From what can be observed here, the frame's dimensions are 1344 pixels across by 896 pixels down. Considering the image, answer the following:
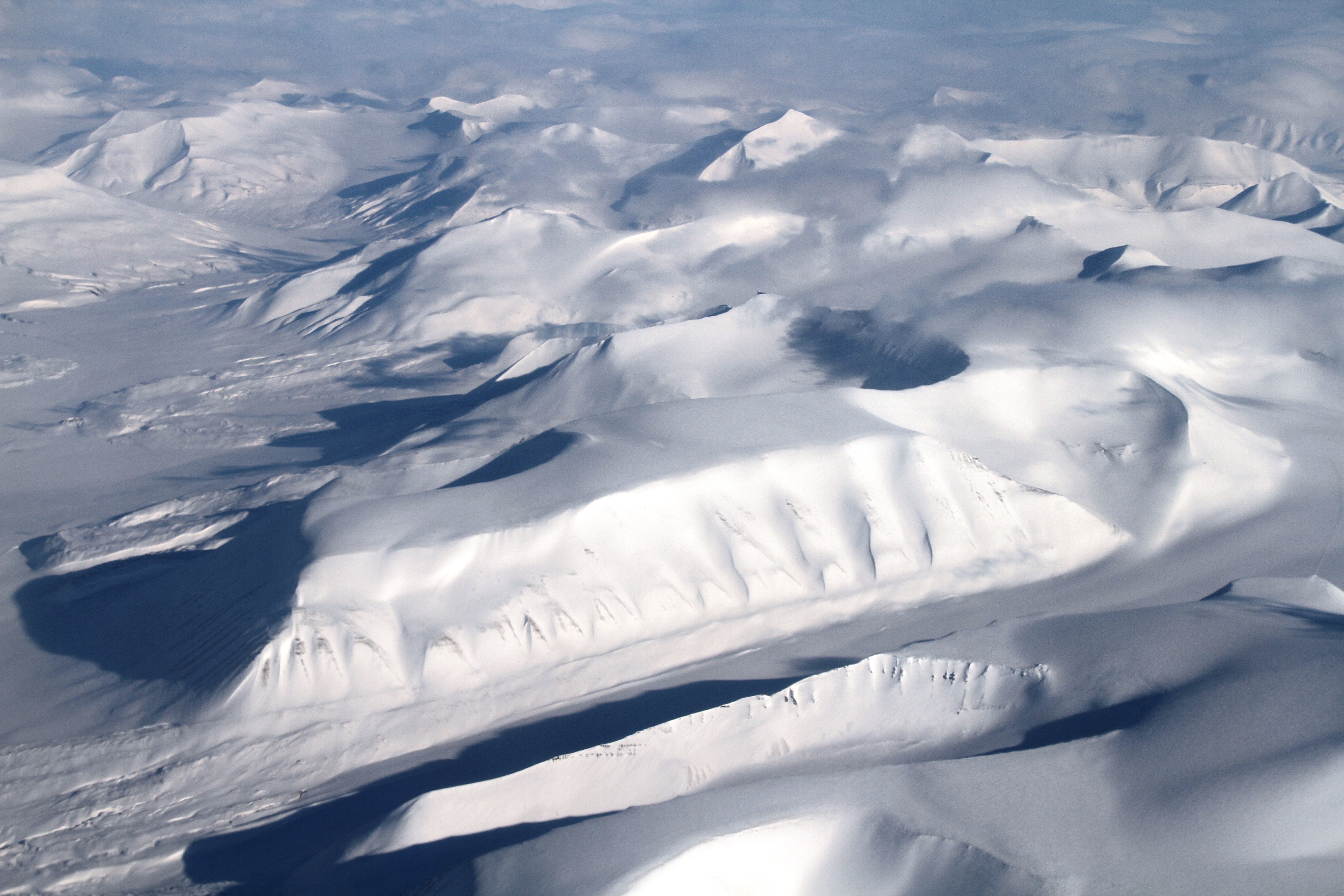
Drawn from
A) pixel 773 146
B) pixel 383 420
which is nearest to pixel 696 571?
pixel 383 420

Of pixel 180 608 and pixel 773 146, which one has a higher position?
pixel 180 608

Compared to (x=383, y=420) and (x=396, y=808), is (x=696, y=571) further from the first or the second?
(x=383, y=420)

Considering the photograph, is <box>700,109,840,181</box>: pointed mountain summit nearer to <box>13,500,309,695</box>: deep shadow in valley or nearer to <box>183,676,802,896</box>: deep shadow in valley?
<box>13,500,309,695</box>: deep shadow in valley

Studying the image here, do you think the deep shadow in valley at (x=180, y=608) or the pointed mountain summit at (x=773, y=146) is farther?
the pointed mountain summit at (x=773, y=146)

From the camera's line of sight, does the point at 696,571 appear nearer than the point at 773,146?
Yes

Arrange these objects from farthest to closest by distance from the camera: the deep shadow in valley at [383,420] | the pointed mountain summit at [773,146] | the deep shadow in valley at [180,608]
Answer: the pointed mountain summit at [773,146], the deep shadow in valley at [383,420], the deep shadow in valley at [180,608]

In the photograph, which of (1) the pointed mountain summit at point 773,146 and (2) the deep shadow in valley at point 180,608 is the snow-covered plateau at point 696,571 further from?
(1) the pointed mountain summit at point 773,146

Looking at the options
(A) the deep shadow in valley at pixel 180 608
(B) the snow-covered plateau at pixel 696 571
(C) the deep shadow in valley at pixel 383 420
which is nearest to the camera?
(B) the snow-covered plateau at pixel 696 571

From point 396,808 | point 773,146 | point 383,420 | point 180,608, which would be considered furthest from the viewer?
point 773,146

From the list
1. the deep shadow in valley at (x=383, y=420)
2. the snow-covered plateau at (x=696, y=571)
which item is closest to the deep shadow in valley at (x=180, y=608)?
the snow-covered plateau at (x=696, y=571)
